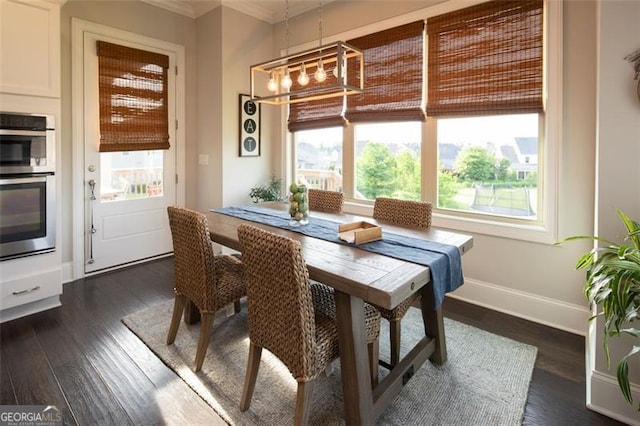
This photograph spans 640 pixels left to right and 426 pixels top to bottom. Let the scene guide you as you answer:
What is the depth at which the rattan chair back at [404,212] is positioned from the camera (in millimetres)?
2572

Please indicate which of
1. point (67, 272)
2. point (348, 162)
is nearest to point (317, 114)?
point (348, 162)

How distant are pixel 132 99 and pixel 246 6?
5.64 feet

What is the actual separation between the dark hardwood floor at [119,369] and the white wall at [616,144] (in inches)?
6.7

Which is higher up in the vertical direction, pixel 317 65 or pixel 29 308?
pixel 317 65

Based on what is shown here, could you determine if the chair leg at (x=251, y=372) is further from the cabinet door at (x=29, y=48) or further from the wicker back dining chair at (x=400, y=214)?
the cabinet door at (x=29, y=48)

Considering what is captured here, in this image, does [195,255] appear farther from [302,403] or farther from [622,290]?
[622,290]

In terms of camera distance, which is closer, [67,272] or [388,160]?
[67,272]

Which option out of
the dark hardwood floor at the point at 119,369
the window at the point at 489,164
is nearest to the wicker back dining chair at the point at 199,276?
the dark hardwood floor at the point at 119,369

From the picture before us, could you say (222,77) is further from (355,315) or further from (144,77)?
(355,315)

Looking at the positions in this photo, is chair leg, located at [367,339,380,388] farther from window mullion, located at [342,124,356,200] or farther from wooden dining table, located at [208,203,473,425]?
window mullion, located at [342,124,356,200]

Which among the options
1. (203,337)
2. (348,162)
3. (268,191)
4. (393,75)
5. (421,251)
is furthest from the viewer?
(268,191)

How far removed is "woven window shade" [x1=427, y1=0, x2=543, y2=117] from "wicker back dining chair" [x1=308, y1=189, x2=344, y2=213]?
1.20 meters

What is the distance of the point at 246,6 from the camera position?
4.27 meters

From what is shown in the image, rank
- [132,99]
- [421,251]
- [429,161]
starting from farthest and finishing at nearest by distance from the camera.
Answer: [132,99], [429,161], [421,251]
